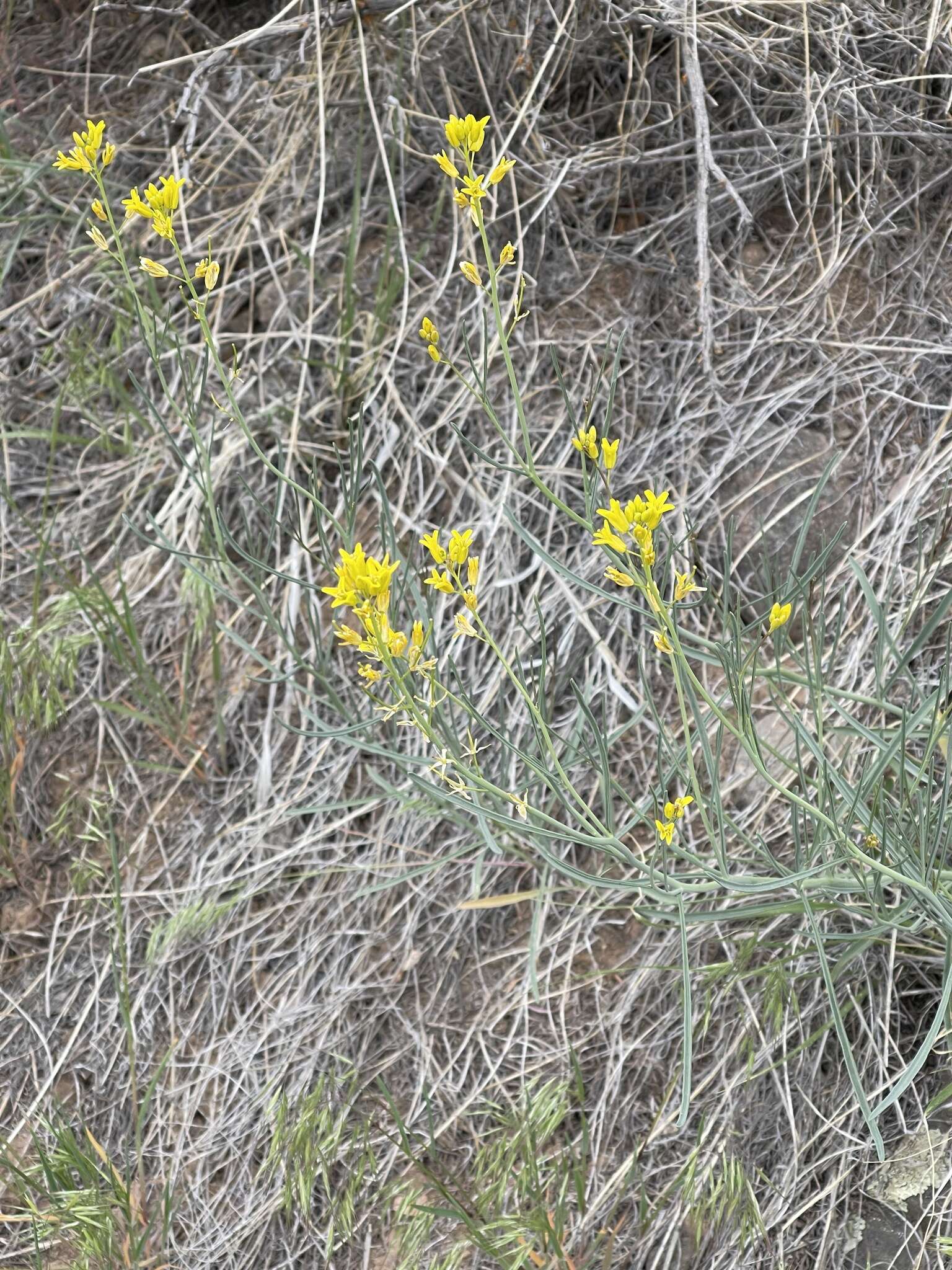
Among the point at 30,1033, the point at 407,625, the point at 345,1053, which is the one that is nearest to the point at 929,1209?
the point at 345,1053

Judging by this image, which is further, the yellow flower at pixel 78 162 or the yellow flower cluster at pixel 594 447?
the yellow flower at pixel 78 162

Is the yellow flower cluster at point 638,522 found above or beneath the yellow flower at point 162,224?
beneath

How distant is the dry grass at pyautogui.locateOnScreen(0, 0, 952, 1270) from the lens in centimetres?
193

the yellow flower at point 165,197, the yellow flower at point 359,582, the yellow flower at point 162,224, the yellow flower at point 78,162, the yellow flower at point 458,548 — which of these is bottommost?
the yellow flower at point 458,548

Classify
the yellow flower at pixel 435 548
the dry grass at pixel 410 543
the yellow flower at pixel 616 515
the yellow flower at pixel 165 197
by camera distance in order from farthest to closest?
1. the dry grass at pixel 410 543
2. the yellow flower at pixel 165 197
3. the yellow flower at pixel 435 548
4. the yellow flower at pixel 616 515

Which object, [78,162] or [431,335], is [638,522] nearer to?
[431,335]

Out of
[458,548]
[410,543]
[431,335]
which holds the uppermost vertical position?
[431,335]

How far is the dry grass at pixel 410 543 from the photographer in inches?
76.0

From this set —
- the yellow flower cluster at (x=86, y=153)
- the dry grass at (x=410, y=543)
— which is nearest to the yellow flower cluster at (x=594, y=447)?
the dry grass at (x=410, y=543)

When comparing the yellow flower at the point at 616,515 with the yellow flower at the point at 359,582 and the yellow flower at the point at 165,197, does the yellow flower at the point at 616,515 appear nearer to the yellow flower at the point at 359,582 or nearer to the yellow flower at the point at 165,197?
the yellow flower at the point at 359,582

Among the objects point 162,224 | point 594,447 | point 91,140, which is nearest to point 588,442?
point 594,447

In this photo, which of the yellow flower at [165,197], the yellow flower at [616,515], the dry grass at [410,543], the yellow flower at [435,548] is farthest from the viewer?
the dry grass at [410,543]

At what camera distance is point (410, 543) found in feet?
6.51

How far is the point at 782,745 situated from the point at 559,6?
5.09 ft
